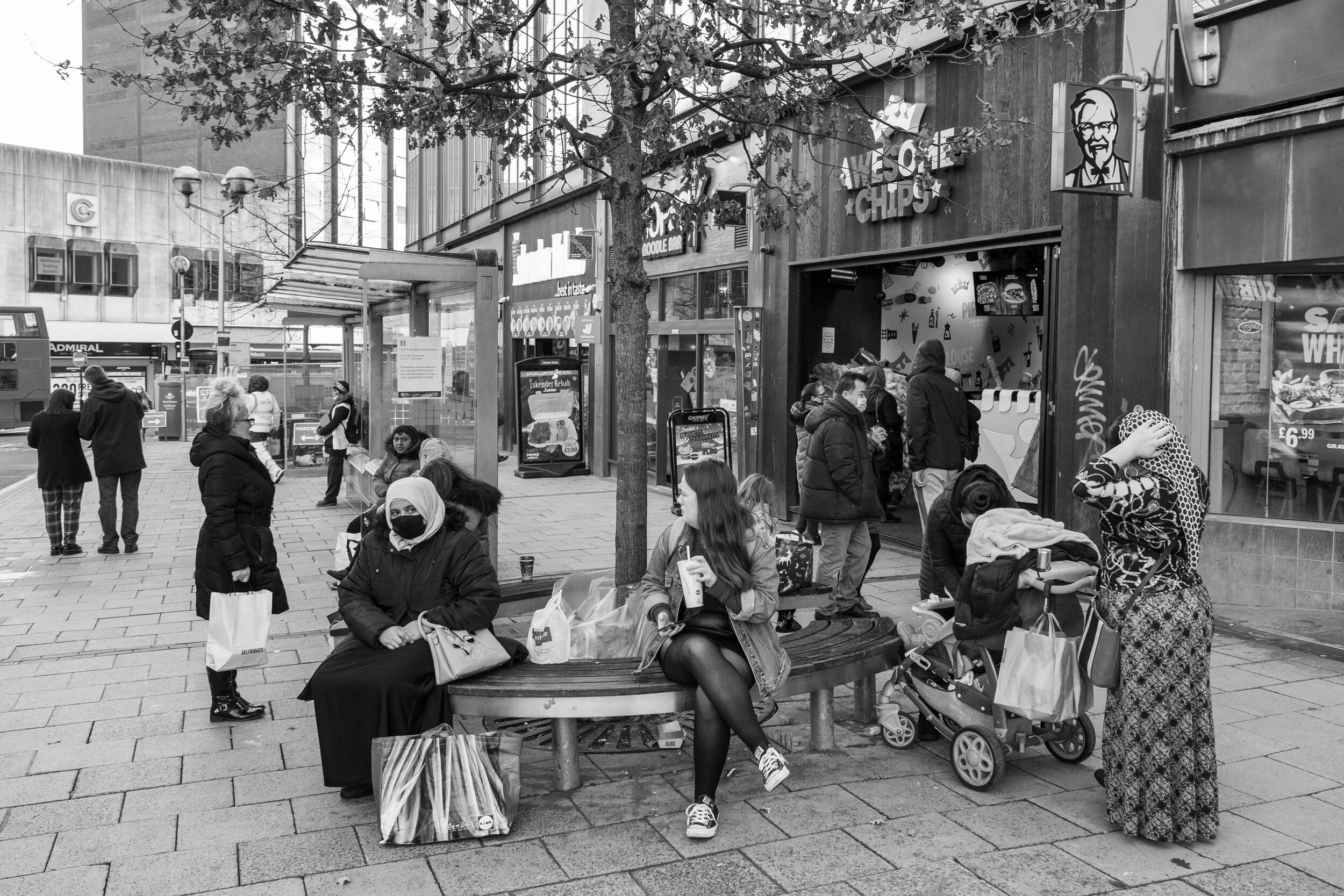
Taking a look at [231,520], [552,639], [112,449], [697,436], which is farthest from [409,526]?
[112,449]

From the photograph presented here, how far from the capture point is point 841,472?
24.4 feet

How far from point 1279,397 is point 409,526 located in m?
6.28

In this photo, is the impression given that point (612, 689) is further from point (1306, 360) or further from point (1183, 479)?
point (1306, 360)

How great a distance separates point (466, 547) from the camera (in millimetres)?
4824

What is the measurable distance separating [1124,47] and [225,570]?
6.88 meters

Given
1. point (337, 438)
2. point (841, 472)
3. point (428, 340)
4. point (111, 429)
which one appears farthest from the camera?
point (337, 438)

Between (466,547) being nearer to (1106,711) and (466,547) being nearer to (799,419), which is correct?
(1106,711)

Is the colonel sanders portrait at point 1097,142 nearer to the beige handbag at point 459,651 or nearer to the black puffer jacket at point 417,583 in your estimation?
the black puffer jacket at point 417,583

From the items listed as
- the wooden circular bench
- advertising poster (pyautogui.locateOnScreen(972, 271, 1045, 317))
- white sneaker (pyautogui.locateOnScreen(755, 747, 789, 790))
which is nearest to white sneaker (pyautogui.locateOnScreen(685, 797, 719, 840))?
white sneaker (pyautogui.locateOnScreen(755, 747, 789, 790))

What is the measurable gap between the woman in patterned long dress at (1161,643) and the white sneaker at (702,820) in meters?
1.48

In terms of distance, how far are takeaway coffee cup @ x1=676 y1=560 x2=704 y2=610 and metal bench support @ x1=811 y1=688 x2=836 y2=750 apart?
3.82 feet

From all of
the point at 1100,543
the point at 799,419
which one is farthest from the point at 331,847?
the point at 799,419

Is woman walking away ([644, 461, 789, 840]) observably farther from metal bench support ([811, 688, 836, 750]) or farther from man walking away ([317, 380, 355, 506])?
man walking away ([317, 380, 355, 506])

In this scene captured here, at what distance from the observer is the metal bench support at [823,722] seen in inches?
205
